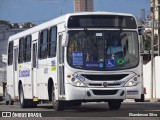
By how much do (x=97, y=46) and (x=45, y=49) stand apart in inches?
142

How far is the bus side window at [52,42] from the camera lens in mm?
20875

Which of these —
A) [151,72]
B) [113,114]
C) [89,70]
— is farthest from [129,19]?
[151,72]

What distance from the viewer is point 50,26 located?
71.5 ft

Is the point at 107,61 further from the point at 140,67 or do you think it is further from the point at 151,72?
the point at 151,72

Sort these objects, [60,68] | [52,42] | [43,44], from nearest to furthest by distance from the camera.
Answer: [60,68], [52,42], [43,44]

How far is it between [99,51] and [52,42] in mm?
2609

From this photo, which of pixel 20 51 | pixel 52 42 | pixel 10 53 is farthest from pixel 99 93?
pixel 10 53

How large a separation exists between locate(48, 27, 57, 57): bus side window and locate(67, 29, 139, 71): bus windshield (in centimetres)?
165

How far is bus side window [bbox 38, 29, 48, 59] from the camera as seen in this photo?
2223 cm

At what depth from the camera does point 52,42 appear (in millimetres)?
21234

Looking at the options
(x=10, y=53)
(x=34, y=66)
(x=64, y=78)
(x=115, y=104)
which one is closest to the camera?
(x=64, y=78)

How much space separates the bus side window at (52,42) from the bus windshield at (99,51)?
5.42ft

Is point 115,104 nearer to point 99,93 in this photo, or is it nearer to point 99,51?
point 99,93

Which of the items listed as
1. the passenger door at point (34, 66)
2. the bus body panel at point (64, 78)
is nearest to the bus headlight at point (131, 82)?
the bus body panel at point (64, 78)
